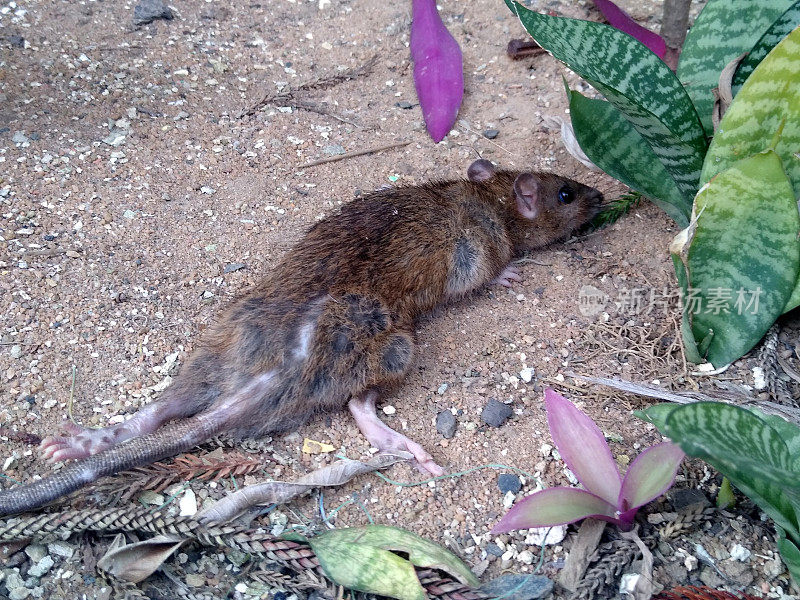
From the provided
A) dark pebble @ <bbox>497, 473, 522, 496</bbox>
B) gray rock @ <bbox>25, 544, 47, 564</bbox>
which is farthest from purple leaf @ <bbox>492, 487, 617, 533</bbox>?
gray rock @ <bbox>25, 544, 47, 564</bbox>

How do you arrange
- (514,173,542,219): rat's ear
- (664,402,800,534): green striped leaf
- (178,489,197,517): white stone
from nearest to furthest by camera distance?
1. (664,402,800,534): green striped leaf
2. (178,489,197,517): white stone
3. (514,173,542,219): rat's ear

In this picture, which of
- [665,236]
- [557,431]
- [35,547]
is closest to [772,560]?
[557,431]

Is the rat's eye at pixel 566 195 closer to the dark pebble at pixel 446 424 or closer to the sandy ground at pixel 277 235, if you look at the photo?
the sandy ground at pixel 277 235

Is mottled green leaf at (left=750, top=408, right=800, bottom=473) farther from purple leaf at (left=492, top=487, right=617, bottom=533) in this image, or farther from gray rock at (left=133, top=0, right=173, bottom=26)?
gray rock at (left=133, top=0, right=173, bottom=26)

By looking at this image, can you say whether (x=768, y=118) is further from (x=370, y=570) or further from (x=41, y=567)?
(x=41, y=567)

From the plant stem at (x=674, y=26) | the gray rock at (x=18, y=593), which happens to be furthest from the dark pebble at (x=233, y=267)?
the plant stem at (x=674, y=26)

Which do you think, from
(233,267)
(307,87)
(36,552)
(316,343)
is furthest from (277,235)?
(36,552)

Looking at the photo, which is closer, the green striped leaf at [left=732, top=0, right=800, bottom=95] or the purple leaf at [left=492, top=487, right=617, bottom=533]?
the purple leaf at [left=492, top=487, right=617, bottom=533]

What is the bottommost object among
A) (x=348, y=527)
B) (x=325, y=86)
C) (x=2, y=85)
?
(x=348, y=527)

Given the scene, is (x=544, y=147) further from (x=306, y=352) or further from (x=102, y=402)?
(x=102, y=402)
